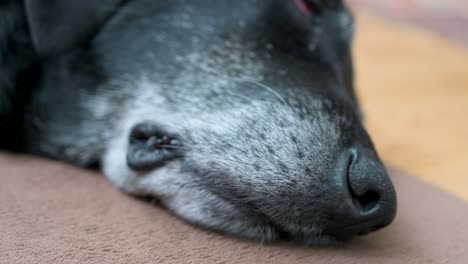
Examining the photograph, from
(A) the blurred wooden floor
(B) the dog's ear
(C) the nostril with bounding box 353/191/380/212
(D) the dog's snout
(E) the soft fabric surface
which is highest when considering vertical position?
(A) the blurred wooden floor

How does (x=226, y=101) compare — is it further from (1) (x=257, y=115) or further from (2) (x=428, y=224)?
(2) (x=428, y=224)

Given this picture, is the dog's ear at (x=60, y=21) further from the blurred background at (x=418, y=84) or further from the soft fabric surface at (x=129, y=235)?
the blurred background at (x=418, y=84)

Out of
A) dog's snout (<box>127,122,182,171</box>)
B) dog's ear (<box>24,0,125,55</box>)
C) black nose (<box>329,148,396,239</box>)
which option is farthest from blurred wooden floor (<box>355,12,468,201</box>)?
dog's ear (<box>24,0,125,55</box>)

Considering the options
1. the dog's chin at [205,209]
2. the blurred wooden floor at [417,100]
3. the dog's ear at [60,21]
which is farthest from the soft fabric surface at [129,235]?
the blurred wooden floor at [417,100]

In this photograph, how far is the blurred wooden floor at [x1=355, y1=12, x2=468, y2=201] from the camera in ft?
6.42

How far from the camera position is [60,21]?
4.72 feet

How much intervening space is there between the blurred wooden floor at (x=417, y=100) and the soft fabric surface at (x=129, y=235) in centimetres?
43

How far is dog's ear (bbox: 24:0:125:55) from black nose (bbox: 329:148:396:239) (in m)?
0.76

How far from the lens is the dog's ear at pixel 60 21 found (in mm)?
1427

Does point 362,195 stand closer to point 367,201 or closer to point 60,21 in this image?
point 367,201

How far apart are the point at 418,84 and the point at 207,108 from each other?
1915 mm

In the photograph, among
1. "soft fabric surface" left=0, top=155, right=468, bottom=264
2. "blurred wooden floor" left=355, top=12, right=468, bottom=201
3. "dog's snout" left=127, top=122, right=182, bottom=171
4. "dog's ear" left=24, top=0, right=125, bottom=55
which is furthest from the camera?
"blurred wooden floor" left=355, top=12, right=468, bottom=201

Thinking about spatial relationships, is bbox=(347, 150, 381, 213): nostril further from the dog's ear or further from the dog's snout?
the dog's ear

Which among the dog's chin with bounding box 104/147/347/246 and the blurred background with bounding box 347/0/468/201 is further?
the blurred background with bounding box 347/0/468/201
